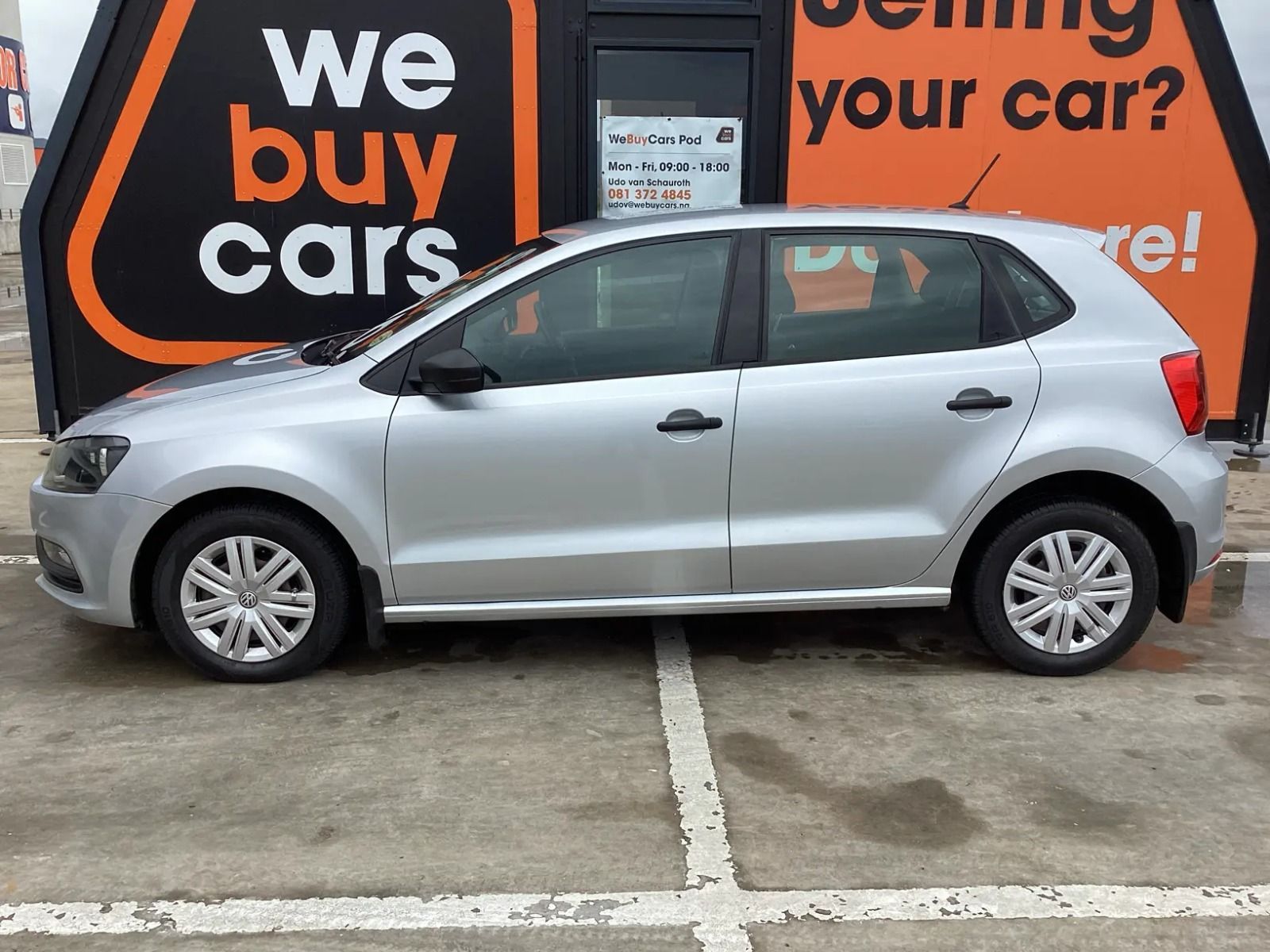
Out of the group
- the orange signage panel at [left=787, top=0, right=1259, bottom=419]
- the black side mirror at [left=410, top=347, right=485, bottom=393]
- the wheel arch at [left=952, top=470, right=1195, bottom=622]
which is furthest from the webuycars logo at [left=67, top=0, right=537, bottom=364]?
the wheel arch at [left=952, top=470, right=1195, bottom=622]

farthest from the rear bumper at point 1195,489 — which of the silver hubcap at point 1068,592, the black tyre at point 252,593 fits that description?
the black tyre at point 252,593

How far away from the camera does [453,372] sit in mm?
3809

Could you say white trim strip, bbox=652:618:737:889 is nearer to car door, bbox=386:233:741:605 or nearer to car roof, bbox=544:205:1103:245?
car door, bbox=386:233:741:605

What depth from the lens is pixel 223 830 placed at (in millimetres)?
3160

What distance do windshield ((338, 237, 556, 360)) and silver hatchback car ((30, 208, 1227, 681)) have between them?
3cm

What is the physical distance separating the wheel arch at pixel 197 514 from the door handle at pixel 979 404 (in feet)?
7.32

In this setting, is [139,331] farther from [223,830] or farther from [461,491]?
[223,830]

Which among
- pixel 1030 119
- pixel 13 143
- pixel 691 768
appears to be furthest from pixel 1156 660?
pixel 13 143

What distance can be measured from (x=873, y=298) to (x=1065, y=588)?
131cm

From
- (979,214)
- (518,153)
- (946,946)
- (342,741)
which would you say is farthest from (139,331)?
(946,946)

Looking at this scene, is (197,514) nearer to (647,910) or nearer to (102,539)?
(102,539)

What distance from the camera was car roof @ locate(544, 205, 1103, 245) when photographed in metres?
4.12

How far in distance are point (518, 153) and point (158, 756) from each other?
3961mm

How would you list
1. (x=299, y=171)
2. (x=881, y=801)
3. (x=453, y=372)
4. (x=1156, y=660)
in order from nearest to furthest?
1. (x=881, y=801)
2. (x=453, y=372)
3. (x=1156, y=660)
4. (x=299, y=171)
